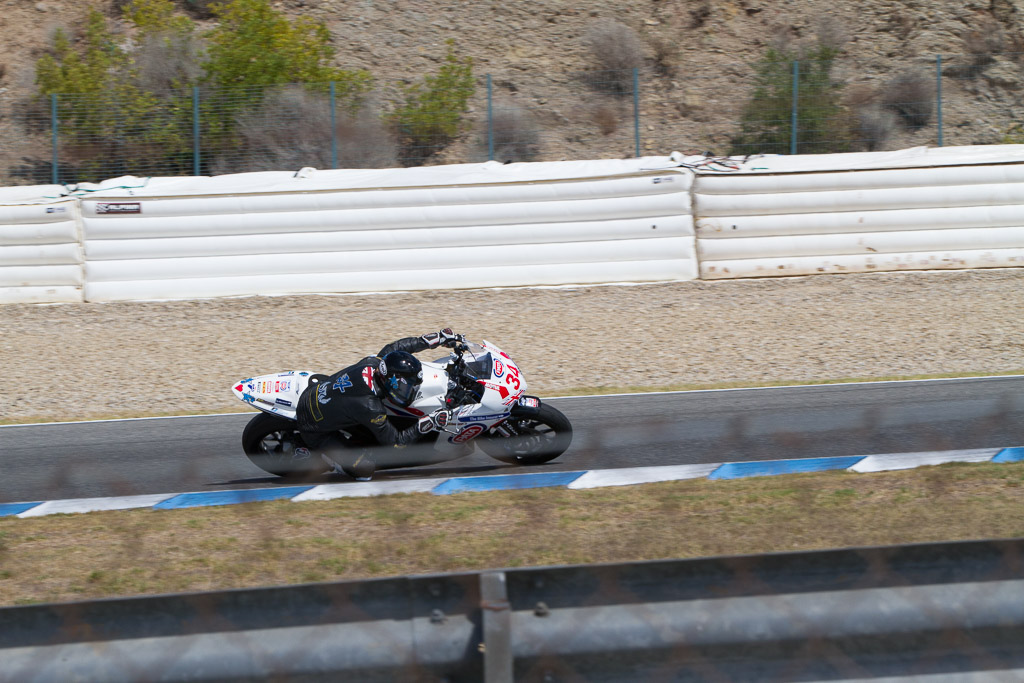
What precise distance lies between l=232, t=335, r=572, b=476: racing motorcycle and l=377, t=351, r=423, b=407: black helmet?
0.10 m

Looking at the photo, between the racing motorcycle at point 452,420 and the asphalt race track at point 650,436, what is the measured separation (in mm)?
216

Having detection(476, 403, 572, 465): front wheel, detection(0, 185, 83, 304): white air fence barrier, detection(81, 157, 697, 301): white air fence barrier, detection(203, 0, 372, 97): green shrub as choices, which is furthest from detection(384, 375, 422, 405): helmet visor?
detection(203, 0, 372, 97): green shrub

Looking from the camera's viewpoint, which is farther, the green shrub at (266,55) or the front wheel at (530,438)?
the green shrub at (266,55)

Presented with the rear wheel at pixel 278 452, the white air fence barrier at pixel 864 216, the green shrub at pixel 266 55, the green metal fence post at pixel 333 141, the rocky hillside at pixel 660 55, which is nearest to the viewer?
the rear wheel at pixel 278 452

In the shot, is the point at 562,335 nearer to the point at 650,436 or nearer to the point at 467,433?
the point at 650,436

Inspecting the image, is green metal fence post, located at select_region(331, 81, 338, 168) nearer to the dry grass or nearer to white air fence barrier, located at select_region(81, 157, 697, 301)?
white air fence barrier, located at select_region(81, 157, 697, 301)

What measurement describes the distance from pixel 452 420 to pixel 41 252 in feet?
29.4

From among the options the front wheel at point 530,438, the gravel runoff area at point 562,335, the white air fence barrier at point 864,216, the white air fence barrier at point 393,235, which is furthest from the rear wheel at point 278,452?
the white air fence barrier at point 864,216

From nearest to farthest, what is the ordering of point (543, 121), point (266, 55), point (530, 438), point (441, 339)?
point (441, 339) < point (530, 438) < point (266, 55) < point (543, 121)

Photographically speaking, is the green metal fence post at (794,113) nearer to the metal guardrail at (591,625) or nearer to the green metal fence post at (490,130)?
the green metal fence post at (490,130)

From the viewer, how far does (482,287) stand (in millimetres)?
13664

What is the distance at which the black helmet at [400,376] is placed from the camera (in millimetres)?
6852

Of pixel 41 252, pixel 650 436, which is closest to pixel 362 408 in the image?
pixel 650 436

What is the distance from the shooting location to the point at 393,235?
44.2 ft
